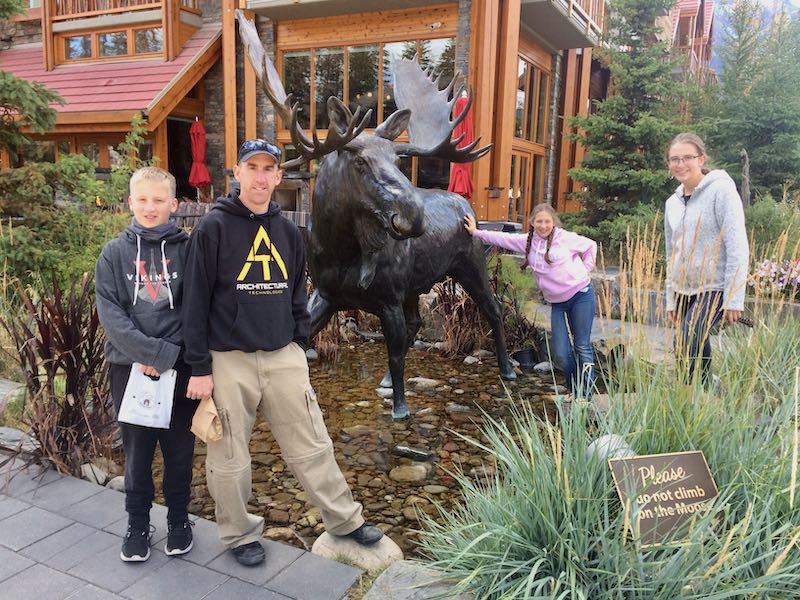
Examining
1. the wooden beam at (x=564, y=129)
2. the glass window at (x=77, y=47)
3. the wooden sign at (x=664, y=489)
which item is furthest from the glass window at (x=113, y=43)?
the wooden sign at (x=664, y=489)

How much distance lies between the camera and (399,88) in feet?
17.5

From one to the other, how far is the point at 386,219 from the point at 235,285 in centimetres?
130

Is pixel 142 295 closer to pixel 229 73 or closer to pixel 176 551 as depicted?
pixel 176 551

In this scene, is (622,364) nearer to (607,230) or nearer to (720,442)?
(720,442)

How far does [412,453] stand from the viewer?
3865 mm

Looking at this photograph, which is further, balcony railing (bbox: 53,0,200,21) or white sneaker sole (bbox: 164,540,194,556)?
balcony railing (bbox: 53,0,200,21)

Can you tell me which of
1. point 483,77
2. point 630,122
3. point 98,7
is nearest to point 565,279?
point 483,77

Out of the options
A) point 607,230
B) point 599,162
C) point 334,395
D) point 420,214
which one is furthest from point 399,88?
point 599,162

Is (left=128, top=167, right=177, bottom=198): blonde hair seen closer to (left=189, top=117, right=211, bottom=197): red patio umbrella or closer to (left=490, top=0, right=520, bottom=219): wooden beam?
(left=490, top=0, right=520, bottom=219): wooden beam

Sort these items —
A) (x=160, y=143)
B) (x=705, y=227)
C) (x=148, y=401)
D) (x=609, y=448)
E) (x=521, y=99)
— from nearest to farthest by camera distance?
(x=609, y=448) → (x=148, y=401) → (x=705, y=227) → (x=521, y=99) → (x=160, y=143)

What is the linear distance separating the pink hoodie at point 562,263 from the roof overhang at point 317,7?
923 centimetres

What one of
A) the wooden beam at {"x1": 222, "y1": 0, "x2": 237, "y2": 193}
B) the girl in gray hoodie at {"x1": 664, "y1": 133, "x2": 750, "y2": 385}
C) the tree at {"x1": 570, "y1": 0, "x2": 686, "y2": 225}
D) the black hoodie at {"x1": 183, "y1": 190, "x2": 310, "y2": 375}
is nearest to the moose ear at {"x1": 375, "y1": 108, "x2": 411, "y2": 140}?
the black hoodie at {"x1": 183, "y1": 190, "x2": 310, "y2": 375}

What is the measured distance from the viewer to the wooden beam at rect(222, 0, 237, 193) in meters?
13.5

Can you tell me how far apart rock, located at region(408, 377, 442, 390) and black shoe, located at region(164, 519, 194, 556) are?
9.07 ft
